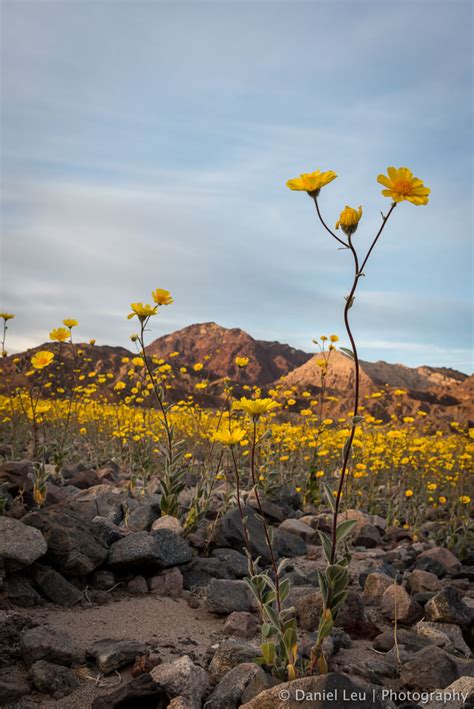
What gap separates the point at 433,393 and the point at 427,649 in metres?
34.2

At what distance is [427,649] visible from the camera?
3002mm

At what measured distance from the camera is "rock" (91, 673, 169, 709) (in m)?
2.24

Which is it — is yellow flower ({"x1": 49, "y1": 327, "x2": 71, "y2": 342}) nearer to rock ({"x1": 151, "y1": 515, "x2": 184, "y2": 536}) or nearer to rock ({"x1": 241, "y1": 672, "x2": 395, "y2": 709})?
rock ({"x1": 151, "y1": 515, "x2": 184, "y2": 536})

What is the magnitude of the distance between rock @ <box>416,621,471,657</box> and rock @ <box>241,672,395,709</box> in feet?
5.07

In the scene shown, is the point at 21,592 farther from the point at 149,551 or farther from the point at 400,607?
the point at 400,607

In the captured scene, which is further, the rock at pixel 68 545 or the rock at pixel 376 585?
the rock at pixel 376 585

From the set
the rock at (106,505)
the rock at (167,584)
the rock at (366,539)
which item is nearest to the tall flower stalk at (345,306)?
the rock at (167,584)

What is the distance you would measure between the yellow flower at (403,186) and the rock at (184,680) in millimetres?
2310

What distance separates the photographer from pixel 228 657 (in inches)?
104

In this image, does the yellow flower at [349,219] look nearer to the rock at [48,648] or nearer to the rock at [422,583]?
the rock at [48,648]

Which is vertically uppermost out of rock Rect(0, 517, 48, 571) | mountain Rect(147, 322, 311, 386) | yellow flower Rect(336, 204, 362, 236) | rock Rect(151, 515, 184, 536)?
mountain Rect(147, 322, 311, 386)

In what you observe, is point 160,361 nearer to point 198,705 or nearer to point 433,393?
point 198,705

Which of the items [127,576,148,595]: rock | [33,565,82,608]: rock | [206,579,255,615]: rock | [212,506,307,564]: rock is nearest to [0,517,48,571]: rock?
[33,565,82,608]: rock

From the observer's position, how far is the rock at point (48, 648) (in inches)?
101
